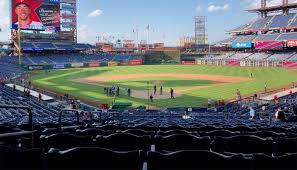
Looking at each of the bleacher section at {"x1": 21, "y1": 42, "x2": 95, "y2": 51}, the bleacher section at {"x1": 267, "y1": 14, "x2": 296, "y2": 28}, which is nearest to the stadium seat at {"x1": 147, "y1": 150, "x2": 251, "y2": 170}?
the bleacher section at {"x1": 21, "y1": 42, "x2": 95, "y2": 51}

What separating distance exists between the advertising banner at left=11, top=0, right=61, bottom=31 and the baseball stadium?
258mm

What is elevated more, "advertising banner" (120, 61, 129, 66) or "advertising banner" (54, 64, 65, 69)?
"advertising banner" (120, 61, 129, 66)

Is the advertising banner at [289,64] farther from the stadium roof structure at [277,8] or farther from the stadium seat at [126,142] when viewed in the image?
the stadium seat at [126,142]

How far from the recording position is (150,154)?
4.13 metres

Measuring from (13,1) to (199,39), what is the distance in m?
106

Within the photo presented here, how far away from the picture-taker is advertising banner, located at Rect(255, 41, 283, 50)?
8675 centimetres

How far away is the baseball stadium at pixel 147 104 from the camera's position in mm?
4234

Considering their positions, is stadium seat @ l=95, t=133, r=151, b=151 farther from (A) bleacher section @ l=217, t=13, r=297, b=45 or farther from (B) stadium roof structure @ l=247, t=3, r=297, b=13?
(B) stadium roof structure @ l=247, t=3, r=297, b=13


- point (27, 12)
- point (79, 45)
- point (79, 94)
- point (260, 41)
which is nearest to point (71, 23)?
point (79, 45)

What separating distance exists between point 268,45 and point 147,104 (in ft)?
209

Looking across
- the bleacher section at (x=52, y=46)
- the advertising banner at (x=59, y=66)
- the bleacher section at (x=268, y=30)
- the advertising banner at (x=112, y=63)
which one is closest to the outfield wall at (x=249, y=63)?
the bleacher section at (x=268, y=30)

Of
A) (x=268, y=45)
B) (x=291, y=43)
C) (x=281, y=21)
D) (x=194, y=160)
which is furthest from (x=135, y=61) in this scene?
(x=194, y=160)

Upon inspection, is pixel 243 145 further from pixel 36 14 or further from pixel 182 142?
pixel 36 14

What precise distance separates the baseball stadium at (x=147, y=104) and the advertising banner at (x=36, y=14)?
0.85 ft
